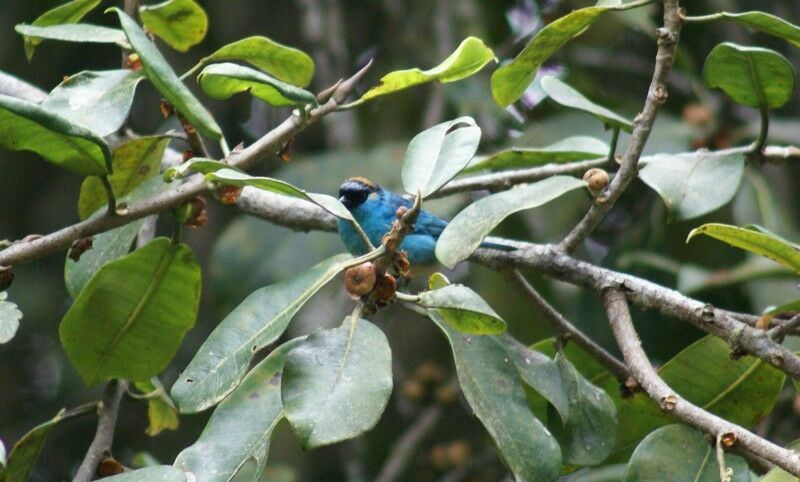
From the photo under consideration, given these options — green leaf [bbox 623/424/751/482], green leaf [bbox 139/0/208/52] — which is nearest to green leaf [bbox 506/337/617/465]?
green leaf [bbox 623/424/751/482]

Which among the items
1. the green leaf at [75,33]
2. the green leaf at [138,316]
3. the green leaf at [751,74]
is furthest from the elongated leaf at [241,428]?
the green leaf at [751,74]

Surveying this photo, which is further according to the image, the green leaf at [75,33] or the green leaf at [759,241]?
the green leaf at [75,33]

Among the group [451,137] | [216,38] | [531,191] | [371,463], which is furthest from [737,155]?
[216,38]

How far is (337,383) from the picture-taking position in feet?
5.11

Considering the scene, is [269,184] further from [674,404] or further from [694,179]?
[694,179]

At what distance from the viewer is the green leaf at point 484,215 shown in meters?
1.73

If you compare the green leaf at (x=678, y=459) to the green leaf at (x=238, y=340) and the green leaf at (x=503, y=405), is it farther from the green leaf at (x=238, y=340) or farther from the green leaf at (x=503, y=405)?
the green leaf at (x=238, y=340)

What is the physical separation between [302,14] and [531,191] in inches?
115

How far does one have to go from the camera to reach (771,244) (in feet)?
5.52

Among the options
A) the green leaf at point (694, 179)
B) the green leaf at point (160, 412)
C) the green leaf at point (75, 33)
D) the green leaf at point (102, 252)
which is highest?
the green leaf at point (75, 33)

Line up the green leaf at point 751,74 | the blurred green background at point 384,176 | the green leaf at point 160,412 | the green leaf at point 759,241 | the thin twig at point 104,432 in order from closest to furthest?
the green leaf at point 759,241 < the thin twig at point 104,432 < the green leaf at point 751,74 < the green leaf at point 160,412 < the blurred green background at point 384,176

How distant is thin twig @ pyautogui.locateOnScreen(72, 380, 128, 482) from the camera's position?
1.89 metres

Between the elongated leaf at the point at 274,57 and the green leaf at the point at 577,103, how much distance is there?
47 centimetres

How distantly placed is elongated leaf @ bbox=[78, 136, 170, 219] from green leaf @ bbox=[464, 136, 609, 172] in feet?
2.23
